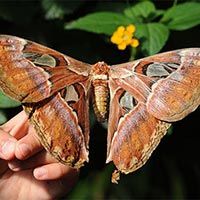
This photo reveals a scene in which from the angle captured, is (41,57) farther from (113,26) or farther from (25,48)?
(113,26)

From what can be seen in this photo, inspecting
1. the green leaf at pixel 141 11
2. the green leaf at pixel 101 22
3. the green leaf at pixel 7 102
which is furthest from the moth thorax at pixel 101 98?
the green leaf at pixel 141 11

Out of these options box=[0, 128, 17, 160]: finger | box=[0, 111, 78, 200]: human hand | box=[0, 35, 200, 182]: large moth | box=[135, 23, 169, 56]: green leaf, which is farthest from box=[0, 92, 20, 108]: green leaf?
box=[135, 23, 169, 56]: green leaf

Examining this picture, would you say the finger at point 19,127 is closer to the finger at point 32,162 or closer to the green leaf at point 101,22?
the finger at point 32,162

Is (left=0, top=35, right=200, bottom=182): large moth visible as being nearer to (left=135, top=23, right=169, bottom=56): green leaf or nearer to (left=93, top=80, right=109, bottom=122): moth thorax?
(left=93, top=80, right=109, bottom=122): moth thorax

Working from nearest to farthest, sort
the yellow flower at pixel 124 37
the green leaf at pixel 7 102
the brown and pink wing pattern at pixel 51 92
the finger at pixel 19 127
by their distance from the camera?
the brown and pink wing pattern at pixel 51 92 < the finger at pixel 19 127 < the green leaf at pixel 7 102 < the yellow flower at pixel 124 37

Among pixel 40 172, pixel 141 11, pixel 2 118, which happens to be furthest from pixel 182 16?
pixel 40 172

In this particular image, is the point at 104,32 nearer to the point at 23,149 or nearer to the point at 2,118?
the point at 2,118
